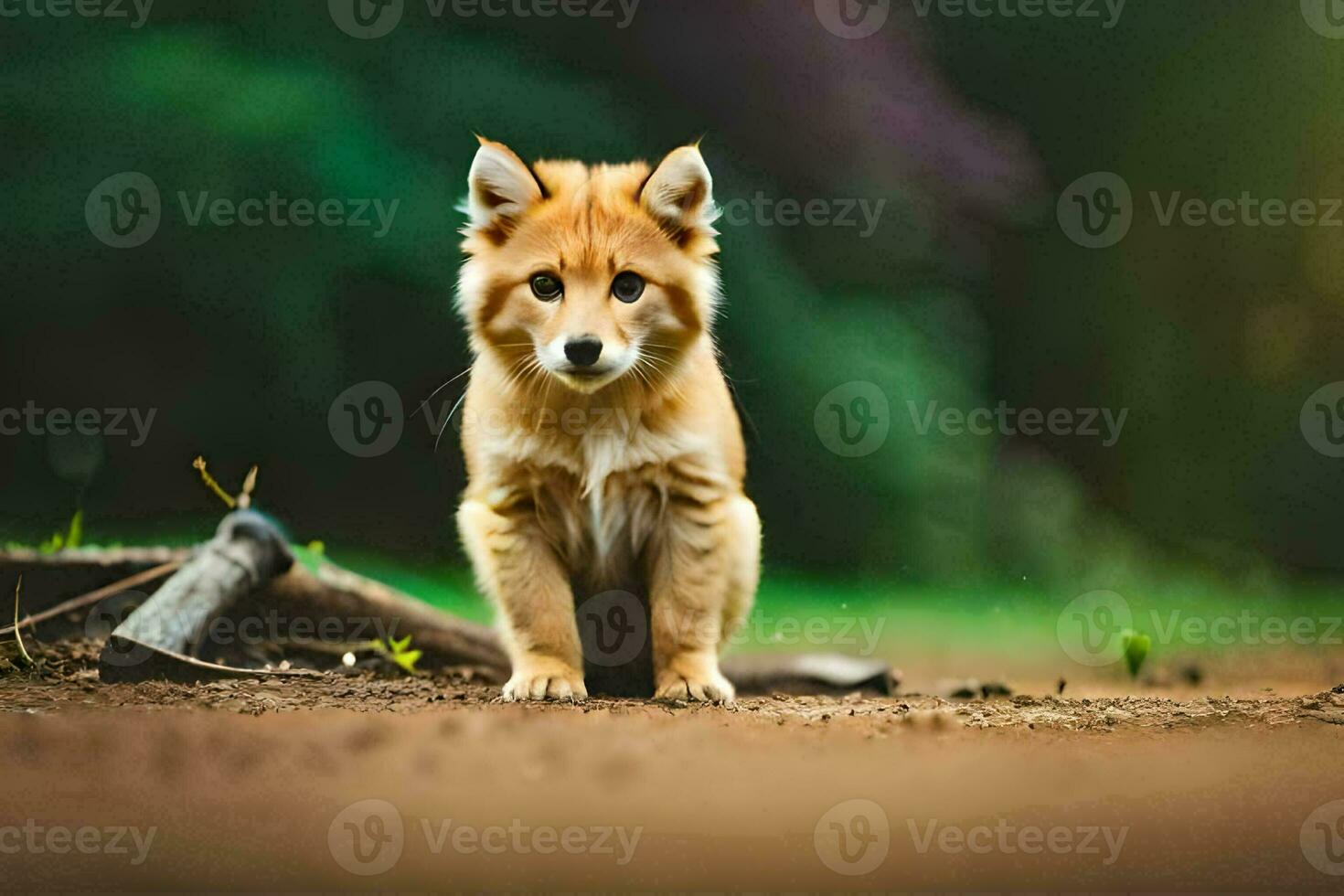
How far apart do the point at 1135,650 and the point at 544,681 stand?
2.09 meters

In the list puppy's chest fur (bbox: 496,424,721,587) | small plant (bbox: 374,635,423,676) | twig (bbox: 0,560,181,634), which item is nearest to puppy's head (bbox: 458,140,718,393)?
puppy's chest fur (bbox: 496,424,721,587)

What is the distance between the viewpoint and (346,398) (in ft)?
13.9

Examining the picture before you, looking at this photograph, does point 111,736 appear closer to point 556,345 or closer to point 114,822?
point 114,822

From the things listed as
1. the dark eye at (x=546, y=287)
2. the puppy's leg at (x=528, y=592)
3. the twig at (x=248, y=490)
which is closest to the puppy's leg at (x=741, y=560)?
the puppy's leg at (x=528, y=592)

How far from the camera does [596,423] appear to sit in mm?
3023

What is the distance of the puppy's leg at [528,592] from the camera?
3.04m

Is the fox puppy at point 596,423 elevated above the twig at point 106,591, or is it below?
above

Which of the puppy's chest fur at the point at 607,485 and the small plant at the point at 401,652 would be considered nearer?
the puppy's chest fur at the point at 607,485

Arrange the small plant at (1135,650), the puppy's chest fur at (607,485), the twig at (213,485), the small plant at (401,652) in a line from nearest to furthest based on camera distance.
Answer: the puppy's chest fur at (607,485) → the small plant at (401,652) → the twig at (213,485) → the small plant at (1135,650)

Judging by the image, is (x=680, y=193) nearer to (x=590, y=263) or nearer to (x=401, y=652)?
(x=590, y=263)

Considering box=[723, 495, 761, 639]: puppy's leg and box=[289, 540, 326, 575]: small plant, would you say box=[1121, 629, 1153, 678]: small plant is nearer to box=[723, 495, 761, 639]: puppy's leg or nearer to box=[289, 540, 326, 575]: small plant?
box=[723, 495, 761, 639]: puppy's leg

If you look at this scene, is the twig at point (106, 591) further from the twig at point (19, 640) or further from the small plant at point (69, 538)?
the small plant at point (69, 538)

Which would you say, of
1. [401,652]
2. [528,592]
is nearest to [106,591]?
[401,652]

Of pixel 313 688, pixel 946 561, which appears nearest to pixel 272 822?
pixel 313 688
